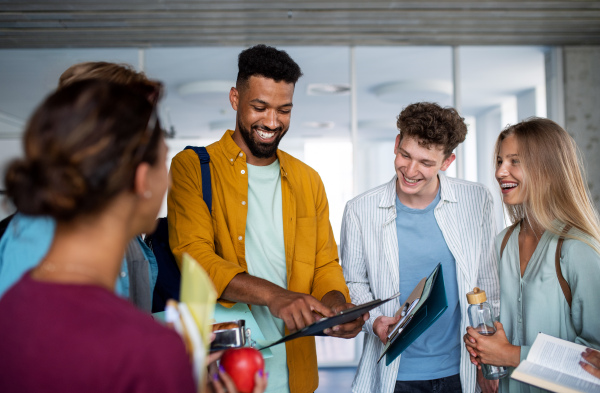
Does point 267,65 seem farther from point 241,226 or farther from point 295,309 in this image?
point 295,309

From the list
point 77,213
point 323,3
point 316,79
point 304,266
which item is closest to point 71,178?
point 77,213

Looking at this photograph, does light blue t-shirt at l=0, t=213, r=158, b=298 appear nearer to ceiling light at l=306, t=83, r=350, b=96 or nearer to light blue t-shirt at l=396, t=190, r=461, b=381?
light blue t-shirt at l=396, t=190, r=461, b=381

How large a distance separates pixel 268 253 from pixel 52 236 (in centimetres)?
107

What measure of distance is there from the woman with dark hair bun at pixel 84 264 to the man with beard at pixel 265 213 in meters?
1.00

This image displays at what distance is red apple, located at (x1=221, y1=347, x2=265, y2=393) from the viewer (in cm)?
102

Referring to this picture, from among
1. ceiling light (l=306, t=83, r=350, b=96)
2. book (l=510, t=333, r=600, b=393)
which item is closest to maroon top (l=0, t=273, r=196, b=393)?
book (l=510, t=333, r=600, b=393)

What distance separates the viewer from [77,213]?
0.81 metres

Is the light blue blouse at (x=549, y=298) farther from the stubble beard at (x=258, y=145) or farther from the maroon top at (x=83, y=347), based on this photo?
the maroon top at (x=83, y=347)

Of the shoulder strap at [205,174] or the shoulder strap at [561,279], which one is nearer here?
the shoulder strap at [561,279]

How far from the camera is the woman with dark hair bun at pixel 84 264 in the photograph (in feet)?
2.38

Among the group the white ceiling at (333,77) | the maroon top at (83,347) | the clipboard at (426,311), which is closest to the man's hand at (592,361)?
the clipboard at (426,311)

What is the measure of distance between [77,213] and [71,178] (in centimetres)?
7

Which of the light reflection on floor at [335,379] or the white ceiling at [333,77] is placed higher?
the white ceiling at [333,77]

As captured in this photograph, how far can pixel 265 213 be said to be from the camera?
2.08 m
